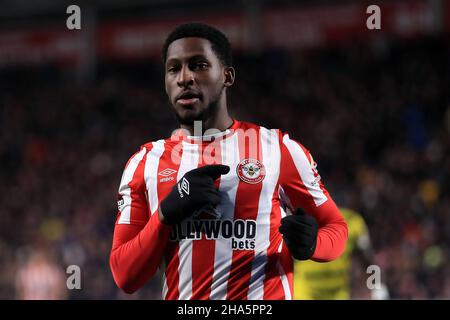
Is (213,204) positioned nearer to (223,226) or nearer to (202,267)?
(223,226)

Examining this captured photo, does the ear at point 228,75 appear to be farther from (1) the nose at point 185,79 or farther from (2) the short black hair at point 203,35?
(1) the nose at point 185,79

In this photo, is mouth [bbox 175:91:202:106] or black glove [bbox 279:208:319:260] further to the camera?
mouth [bbox 175:91:202:106]

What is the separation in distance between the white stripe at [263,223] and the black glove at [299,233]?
0.54 feet

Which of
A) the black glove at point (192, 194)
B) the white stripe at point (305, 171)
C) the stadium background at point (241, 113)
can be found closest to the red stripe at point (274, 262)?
the white stripe at point (305, 171)

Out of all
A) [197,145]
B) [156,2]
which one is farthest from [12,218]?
[197,145]

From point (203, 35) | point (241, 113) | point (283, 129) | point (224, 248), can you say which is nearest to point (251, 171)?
point (224, 248)

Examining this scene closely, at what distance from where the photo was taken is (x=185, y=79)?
2.87 meters

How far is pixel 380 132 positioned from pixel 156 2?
6.94 metres

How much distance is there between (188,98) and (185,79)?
0.25 ft

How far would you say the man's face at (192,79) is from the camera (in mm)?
2887

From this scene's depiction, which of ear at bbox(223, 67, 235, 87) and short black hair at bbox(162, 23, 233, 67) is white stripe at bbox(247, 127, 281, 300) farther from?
short black hair at bbox(162, 23, 233, 67)

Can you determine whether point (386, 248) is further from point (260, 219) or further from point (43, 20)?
point (43, 20)

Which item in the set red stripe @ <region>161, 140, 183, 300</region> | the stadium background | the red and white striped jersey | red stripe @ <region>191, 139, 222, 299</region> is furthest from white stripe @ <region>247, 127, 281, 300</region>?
the stadium background

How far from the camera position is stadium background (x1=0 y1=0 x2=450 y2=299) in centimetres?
1123
